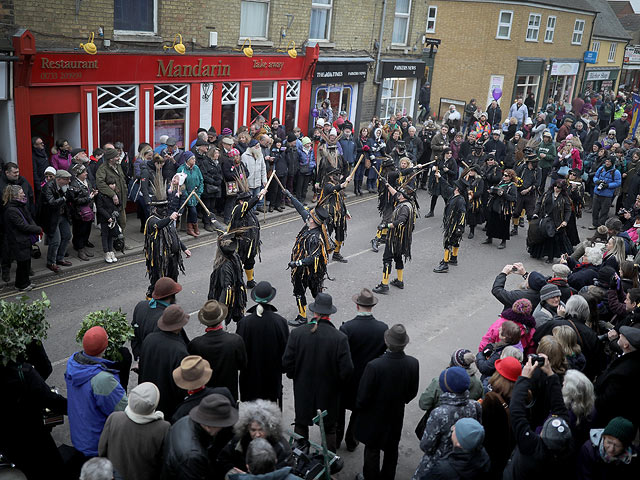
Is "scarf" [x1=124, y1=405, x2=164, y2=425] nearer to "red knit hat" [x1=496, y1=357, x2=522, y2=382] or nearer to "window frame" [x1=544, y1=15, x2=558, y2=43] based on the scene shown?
"red knit hat" [x1=496, y1=357, x2=522, y2=382]

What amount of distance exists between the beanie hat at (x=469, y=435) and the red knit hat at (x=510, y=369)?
0.98 meters

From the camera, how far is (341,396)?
6297 mm

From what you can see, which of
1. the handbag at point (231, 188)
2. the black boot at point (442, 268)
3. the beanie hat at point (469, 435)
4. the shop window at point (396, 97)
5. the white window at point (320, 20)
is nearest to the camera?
the beanie hat at point (469, 435)

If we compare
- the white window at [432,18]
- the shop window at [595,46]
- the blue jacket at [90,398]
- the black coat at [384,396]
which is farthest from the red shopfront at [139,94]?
the shop window at [595,46]

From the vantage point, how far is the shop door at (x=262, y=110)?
1742 cm

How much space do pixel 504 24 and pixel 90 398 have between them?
28.6m

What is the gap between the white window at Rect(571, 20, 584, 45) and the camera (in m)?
34.2

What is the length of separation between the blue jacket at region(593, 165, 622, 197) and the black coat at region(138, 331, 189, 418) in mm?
13011

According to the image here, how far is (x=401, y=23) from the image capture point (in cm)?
2256

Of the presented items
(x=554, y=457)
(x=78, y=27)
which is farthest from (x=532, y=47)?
(x=554, y=457)

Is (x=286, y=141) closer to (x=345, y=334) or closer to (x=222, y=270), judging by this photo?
(x=222, y=270)

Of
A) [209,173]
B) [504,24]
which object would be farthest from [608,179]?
[504,24]

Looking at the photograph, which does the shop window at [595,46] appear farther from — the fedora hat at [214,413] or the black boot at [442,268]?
the fedora hat at [214,413]

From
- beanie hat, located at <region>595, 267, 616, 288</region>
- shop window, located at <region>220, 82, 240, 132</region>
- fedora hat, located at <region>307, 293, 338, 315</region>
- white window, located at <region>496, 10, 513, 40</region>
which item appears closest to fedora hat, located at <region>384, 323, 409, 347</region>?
fedora hat, located at <region>307, 293, 338, 315</region>
